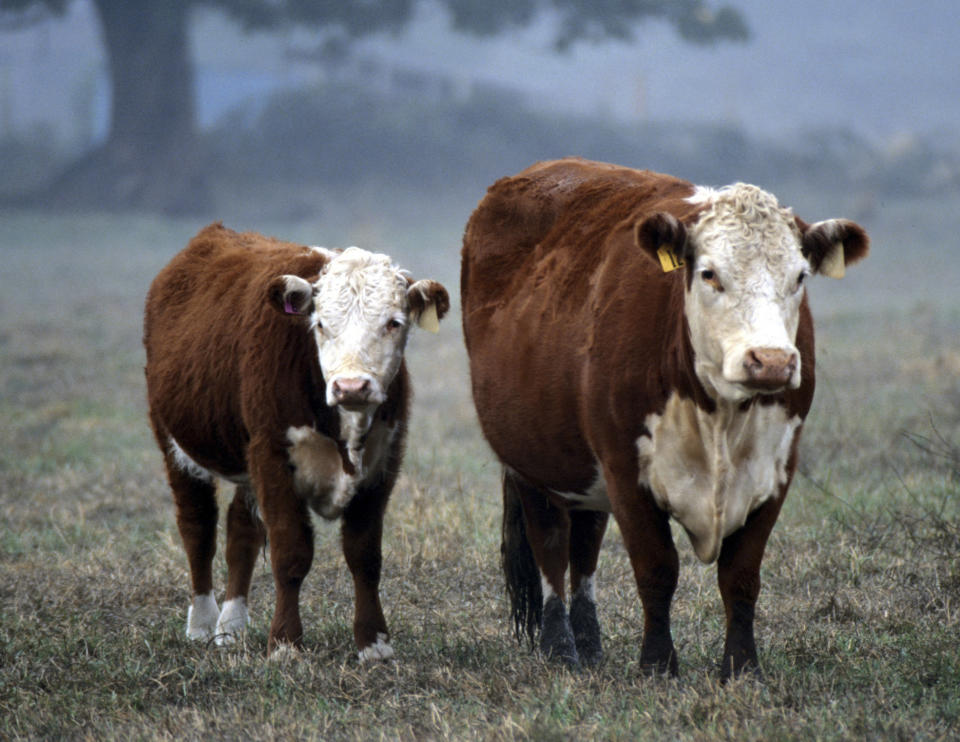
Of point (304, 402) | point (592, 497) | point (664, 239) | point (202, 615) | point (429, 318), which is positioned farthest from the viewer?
point (202, 615)

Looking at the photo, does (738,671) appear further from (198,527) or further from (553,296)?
(198,527)

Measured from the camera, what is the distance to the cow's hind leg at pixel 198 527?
18.5 feet

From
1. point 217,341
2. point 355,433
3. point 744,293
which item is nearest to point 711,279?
point 744,293

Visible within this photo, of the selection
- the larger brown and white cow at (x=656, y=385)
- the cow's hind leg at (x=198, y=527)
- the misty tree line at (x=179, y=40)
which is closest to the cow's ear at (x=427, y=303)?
the larger brown and white cow at (x=656, y=385)

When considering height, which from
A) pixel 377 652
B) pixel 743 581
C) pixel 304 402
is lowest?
pixel 377 652

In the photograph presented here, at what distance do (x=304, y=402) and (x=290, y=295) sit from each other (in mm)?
428

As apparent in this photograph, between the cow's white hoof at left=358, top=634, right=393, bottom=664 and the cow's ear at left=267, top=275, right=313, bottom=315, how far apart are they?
4.48 ft

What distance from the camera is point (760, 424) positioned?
3.95 meters

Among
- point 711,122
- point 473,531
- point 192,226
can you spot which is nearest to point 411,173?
point 192,226

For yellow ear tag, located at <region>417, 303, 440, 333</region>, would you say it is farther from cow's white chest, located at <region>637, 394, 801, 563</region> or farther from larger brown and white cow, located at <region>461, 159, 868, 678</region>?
cow's white chest, located at <region>637, 394, 801, 563</region>

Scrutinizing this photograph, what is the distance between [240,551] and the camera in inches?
223

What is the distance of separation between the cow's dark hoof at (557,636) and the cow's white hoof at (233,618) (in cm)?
131

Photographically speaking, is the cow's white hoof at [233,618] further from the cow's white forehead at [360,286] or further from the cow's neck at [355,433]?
the cow's white forehead at [360,286]

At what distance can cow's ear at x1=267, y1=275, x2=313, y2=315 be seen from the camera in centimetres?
478
